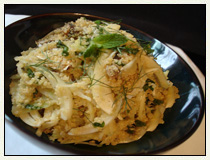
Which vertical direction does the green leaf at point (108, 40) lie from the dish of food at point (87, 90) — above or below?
above

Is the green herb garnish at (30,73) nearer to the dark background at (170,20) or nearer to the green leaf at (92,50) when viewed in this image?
the green leaf at (92,50)

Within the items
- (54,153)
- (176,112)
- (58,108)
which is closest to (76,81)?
(58,108)

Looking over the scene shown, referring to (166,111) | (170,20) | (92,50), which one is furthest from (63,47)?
(170,20)

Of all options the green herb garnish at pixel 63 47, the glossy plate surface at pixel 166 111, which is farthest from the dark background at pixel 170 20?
the green herb garnish at pixel 63 47

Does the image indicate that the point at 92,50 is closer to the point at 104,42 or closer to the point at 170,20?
the point at 104,42

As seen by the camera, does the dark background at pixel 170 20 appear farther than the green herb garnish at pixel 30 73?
Yes

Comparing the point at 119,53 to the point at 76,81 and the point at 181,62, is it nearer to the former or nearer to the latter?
the point at 76,81
